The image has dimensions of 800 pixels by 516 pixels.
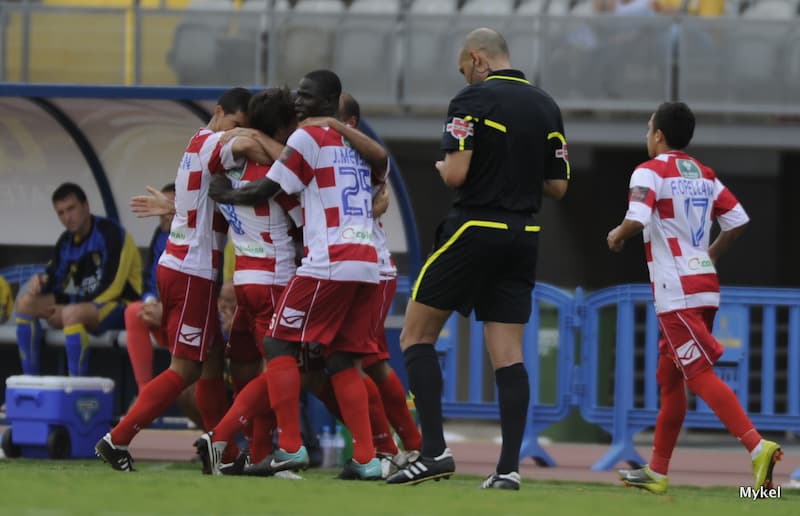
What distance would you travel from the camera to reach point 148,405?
348 inches

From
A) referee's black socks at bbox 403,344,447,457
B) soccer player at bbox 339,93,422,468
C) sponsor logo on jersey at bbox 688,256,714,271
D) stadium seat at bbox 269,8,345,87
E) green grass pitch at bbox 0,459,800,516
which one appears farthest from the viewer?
stadium seat at bbox 269,8,345,87

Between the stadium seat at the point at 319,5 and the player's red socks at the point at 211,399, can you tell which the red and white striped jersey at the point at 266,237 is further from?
the stadium seat at the point at 319,5

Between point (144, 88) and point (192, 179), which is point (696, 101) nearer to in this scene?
point (144, 88)

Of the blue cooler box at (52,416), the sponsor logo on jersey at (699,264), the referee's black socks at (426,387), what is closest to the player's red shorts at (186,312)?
the referee's black socks at (426,387)

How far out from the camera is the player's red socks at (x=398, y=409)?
9.59 m

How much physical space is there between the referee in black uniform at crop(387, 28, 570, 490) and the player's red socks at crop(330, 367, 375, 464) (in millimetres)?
431

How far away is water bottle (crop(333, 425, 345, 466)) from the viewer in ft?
35.9

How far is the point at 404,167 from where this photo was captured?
1817cm

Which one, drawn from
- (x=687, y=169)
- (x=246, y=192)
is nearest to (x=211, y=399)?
(x=246, y=192)

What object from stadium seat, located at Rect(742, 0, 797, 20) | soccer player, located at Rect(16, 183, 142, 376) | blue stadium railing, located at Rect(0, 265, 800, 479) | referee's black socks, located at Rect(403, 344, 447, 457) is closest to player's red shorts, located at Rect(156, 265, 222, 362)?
referee's black socks, located at Rect(403, 344, 447, 457)

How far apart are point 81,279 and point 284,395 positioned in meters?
3.63

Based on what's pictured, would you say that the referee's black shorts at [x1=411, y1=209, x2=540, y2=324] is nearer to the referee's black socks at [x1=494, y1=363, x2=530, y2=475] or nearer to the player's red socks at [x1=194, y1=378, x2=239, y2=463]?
the referee's black socks at [x1=494, y1=363, x2=530, y2=475]

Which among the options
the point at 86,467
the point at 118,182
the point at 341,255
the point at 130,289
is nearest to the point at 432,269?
the point at 341,255

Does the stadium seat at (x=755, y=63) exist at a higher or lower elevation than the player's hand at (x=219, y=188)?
higher
